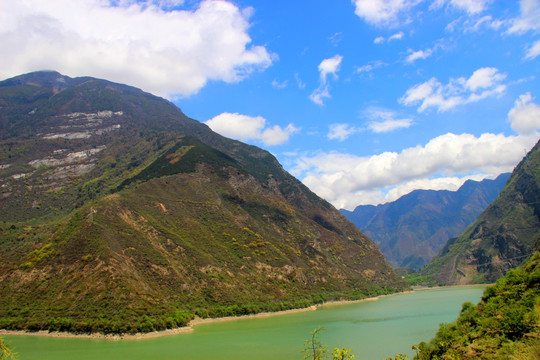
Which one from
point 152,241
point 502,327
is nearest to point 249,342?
point 502,327

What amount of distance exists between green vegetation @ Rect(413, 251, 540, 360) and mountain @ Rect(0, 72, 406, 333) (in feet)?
173

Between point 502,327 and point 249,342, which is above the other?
point 502,327

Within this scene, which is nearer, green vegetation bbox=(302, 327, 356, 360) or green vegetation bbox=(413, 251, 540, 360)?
green vegetation bbox=(302, 327, 356, 360)

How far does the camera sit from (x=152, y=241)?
3654 inches

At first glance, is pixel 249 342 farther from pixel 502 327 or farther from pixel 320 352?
pixel 320 352

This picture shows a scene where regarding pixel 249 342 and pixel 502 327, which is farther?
pixel 249 342

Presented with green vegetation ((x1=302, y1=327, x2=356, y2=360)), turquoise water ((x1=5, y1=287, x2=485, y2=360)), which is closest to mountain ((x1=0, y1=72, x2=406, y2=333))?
turquoise water ((x1=5, y1=287, x2=485, y2=360))

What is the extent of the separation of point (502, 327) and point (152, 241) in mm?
82904

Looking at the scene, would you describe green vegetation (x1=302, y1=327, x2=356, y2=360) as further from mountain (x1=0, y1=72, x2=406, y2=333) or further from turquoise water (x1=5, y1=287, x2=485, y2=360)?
mountain (x1=0, y1=72, x2=406, y2=333)

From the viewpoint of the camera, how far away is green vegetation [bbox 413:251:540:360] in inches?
771

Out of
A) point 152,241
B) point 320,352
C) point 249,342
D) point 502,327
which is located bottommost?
point 249,342

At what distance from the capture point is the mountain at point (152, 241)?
6969 cm

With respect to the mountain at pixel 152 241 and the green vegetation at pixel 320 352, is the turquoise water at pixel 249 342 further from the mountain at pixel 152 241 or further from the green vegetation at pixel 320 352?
the green vegetation at pixel 320 352

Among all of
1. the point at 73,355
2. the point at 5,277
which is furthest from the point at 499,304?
the point at 5,277
